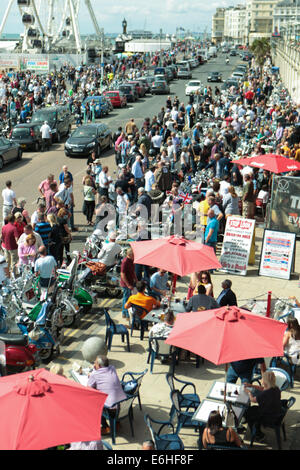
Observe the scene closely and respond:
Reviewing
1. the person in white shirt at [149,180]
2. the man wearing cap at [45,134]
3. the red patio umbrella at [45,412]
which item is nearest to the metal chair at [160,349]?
the red patio umbrella at [45,412]

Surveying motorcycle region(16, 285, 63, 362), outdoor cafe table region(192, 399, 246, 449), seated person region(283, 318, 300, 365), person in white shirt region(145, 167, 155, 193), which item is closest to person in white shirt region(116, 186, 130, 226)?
person in white shirt region(145, 167, 155, 193)

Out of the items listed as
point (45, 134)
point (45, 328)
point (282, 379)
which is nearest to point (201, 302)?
point (282, 379)

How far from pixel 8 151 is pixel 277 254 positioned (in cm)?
1564

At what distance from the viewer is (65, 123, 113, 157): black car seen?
27.6m

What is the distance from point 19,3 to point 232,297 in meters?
87.0

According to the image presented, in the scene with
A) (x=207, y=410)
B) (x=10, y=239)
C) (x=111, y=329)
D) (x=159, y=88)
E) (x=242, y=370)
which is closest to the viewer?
(x=207, y=410)

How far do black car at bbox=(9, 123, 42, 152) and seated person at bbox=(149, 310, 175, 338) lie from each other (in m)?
20.4

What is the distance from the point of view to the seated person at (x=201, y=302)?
1052cm

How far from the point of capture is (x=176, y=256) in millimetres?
10875

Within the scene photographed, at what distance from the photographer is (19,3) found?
88125 millimetres

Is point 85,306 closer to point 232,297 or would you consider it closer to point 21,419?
point 232,297

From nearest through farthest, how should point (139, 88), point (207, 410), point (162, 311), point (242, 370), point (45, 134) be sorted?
1. point (207, 410)
2. point (242, 370)
3. point (162, 311)
4. point (45, 134)
5. point (139, 88)

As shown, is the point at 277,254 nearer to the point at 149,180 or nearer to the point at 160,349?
the point at 160,349

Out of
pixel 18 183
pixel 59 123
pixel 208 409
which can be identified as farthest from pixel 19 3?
pixel 208 409
